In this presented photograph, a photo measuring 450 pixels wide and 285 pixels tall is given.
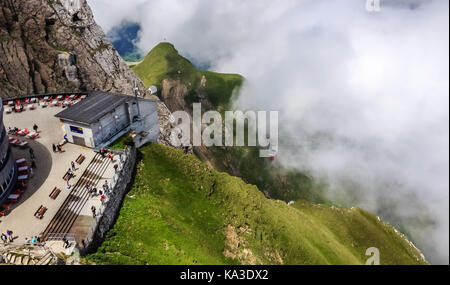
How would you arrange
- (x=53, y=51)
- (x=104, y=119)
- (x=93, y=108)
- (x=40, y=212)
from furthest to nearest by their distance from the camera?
(x=53, y=51) → (x=93, y=108) → (x=104, y=119) → (x=40, y=212)

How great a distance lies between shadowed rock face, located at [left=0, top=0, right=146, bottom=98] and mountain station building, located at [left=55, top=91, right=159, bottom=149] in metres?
56.7

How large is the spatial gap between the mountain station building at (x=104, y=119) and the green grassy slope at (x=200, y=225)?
601 cm

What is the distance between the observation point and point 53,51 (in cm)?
Result: 10269

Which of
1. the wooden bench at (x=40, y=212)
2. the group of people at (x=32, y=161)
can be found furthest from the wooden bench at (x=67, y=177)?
the wooden bench at (x=40, y=212)

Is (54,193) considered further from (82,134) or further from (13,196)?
(82,134)

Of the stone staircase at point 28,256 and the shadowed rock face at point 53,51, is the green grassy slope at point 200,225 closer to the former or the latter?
the stone staircase at point 28,256

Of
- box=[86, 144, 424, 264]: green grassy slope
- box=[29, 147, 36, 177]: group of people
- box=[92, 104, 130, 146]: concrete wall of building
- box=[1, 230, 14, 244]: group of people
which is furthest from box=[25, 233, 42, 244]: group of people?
box=[92, 104, 130, 146]: concrete wall of building

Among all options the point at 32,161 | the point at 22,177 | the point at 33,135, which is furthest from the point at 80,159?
the point at 33,135

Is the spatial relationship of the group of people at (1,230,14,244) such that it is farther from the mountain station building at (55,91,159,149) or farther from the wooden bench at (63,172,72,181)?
the mountain station building at (55,91,159,149)

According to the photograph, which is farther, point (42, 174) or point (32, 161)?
point (32, 161)

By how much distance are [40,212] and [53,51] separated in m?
86.5

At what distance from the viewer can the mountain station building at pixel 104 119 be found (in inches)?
1953
